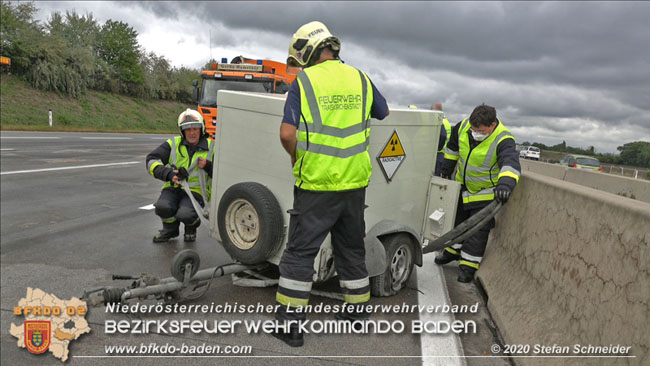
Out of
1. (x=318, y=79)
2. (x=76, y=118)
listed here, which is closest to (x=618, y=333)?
(x=318, y=79)

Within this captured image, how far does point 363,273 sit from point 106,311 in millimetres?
1892

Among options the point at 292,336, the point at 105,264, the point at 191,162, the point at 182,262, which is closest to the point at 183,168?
the point at 191,162

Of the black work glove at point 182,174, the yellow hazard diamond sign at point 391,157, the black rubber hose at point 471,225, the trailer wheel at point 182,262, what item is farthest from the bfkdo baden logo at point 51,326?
the black rubber hose at point 471,225

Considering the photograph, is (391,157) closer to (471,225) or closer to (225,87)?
(471,225)

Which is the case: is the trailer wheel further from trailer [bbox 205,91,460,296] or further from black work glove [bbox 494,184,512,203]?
black work glove [bbox 494,184,512,203]

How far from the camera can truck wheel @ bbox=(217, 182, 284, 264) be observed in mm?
3531

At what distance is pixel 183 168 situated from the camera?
199 inches

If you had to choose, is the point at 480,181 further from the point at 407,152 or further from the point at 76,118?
the point at 76,118

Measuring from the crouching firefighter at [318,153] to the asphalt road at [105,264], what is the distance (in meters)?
0.38

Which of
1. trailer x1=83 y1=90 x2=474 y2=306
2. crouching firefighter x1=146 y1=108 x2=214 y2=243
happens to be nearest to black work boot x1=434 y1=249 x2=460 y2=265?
trailer x1=83 y1=90 x2=474 y2=306

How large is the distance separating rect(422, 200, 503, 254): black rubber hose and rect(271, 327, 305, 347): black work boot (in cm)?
182

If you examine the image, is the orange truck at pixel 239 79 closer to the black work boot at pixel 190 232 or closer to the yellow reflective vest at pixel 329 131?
the black work boot at pixel 190 232

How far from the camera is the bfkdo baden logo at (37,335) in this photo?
2.91m

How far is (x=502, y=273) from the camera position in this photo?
13.3 ft
